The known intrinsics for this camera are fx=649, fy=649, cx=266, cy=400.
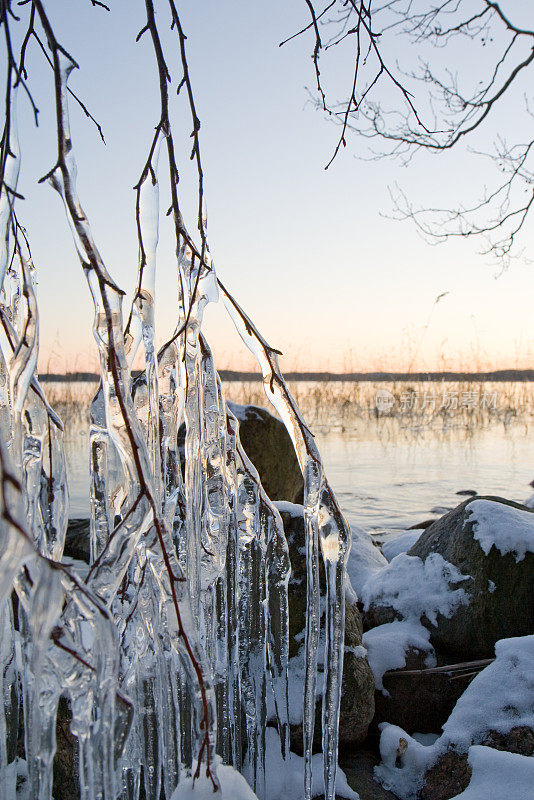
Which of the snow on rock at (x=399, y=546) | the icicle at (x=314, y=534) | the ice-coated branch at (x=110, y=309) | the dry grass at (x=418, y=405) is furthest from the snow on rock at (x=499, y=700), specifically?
the dry grass at (x=418, y=405)

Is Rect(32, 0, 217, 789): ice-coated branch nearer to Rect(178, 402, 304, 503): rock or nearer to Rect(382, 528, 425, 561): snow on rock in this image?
Rect(178, 402, 304, 503): rock

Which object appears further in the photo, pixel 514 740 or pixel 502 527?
pixel 502 527

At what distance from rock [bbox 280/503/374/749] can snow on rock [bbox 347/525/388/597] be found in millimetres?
843

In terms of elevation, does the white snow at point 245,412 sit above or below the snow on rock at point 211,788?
above

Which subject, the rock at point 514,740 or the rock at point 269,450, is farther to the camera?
the rock at point 269,450

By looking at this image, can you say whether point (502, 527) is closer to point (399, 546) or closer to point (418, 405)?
point (399, 546)

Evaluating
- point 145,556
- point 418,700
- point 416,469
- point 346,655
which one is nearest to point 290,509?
point 346,655

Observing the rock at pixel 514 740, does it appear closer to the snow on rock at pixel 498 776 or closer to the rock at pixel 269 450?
the snow on rock at pixel 498 776

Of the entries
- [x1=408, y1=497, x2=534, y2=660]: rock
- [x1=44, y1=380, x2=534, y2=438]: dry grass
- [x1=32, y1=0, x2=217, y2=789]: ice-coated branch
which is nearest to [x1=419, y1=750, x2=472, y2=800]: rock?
[x1=408, y1=497, x2=534, y2=660]: rock

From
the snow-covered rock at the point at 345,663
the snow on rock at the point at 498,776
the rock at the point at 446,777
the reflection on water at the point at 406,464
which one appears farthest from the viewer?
the reflection on water at the point at 406,464

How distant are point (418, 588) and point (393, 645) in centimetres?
43

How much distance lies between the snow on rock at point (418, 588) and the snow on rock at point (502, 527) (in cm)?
23

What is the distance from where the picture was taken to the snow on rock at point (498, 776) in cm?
196

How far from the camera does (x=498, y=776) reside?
2062 millimetres
